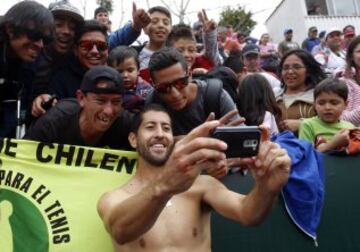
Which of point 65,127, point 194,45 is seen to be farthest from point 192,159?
point 194,45

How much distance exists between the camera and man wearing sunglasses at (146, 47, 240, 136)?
11.8 ft

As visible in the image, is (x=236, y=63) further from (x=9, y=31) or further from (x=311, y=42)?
(x=311, y=42)

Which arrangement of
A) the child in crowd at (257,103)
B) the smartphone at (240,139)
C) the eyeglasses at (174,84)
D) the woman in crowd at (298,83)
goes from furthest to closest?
1. the woman in crowd at (298,83)
2. the child in crowd at (257,103)
3. the eyeglasses at (174,84)
4. the smartphone at (240,139)

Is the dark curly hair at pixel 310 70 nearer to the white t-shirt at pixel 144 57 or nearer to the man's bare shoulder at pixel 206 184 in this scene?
the white t-shirt at pixel 144 57

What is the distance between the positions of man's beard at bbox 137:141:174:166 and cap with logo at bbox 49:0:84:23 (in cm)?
138

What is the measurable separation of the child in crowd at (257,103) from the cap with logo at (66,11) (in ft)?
4.72

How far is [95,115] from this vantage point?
3533 mm

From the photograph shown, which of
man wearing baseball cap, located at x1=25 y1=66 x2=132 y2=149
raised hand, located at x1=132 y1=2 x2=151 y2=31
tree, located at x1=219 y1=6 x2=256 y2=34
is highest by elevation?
tree, located at x1=219 y1=6 x2=256 y2=34

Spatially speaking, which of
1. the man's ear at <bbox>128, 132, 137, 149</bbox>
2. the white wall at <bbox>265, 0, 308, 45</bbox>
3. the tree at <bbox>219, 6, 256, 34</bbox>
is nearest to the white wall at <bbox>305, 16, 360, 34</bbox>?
the white wall at <bbox>265, 0, 308, 45</bbox>

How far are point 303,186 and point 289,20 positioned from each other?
18.6 metres

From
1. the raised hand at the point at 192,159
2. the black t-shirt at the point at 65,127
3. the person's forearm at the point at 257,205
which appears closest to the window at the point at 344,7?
the black t-shirt at the point at 65,127

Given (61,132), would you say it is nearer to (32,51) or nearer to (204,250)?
(32,51)

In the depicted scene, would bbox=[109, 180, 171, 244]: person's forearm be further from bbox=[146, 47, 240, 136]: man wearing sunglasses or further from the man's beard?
bbox=[146, 47, 240, 136]: man wearing sunglasses

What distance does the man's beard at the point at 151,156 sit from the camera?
10.7 ft
